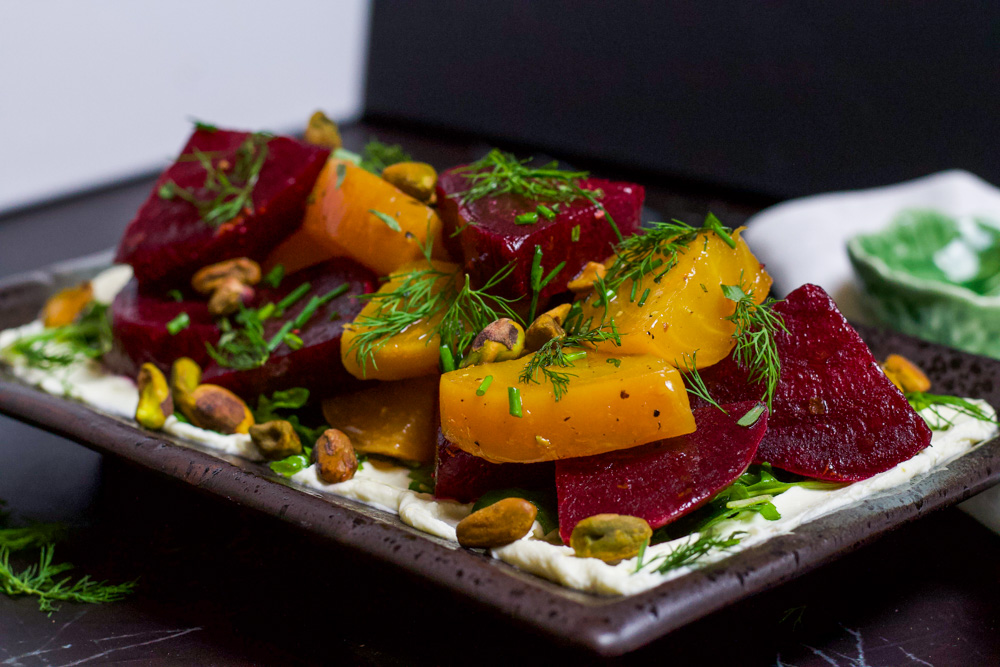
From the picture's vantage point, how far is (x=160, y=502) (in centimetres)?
180

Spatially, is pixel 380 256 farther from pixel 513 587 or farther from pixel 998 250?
pixel 998 250

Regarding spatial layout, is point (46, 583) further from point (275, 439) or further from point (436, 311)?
point (436, 311)

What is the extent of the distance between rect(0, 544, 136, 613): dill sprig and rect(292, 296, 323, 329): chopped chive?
1.81 feet

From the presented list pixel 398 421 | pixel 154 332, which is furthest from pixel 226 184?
pixel 398 421

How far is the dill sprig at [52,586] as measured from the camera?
1498 mm

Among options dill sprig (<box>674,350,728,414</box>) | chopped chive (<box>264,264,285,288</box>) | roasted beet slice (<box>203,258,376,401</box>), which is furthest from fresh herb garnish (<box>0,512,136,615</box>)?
dill sprig (<box>674,350,728,414</box>)

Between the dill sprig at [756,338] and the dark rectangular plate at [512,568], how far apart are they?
0.24m

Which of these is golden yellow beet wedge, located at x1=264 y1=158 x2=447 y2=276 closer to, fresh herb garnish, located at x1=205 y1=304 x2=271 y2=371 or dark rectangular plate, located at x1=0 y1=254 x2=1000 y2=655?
fresh herb garnish, located at x1=205 y1=304 x2=271 y2=371

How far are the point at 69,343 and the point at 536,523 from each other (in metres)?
1.36

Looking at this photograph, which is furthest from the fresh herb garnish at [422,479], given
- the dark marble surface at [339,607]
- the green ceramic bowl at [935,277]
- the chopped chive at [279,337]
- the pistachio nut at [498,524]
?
the green ceramic bowl at [935,277]

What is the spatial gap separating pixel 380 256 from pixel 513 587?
824 mm

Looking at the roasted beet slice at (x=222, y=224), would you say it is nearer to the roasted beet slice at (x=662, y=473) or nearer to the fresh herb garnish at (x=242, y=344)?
the fresh herb garnish at (x=242, y=344)

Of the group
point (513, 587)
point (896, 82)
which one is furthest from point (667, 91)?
point (513, 587)

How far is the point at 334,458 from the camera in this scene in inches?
64.3
